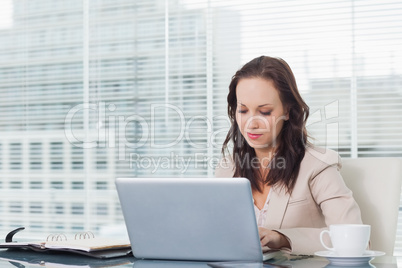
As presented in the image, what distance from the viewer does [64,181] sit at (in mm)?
4066

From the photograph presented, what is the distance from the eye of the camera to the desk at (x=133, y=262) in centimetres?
127

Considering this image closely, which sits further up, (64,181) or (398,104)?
(398,104)

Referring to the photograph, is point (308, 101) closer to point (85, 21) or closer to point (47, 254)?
point (85, 21)

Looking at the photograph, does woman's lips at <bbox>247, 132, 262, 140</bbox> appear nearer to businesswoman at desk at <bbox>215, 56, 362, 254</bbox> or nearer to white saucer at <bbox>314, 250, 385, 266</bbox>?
businesswoman at desk at <bbox>215, 56, 362, 254</bbox>

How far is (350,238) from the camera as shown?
1275mm

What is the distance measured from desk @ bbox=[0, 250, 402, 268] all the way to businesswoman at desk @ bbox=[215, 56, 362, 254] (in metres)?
0.36

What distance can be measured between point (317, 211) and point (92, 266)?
82cm

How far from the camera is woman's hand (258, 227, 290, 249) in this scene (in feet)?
4.89

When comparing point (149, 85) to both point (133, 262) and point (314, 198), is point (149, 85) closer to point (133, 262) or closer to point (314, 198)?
point (314, 198)

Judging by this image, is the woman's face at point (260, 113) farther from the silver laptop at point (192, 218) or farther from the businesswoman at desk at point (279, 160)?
the silver laptop at point (192, 218)

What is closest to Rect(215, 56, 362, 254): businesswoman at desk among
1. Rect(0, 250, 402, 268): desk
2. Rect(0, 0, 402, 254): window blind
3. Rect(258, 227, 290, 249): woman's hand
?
Rect(258, 227, 290, 249): woman's hand

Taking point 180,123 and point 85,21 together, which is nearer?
point 180,123

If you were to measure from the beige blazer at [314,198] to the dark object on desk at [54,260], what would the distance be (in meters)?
0.58

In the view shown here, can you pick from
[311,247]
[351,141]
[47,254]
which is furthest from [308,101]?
[47,254]
